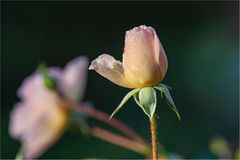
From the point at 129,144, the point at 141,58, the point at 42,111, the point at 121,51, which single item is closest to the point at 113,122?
the point at 129,144

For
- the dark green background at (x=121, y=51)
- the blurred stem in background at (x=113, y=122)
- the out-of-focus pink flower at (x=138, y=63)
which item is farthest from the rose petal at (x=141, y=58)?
the dark green background at (x=121, y=51)

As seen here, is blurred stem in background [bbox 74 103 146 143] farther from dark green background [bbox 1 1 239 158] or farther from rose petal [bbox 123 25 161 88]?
dark green background [bbox 1 1 239 158]

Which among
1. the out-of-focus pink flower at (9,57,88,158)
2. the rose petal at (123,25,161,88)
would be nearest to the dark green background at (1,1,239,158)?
the out-of-focus pink flower at (9,57,88,158)

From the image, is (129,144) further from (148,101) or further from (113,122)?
(148,101)

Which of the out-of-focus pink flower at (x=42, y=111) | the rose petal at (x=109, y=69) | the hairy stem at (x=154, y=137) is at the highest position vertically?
the rose petal at (x=109, y=69)

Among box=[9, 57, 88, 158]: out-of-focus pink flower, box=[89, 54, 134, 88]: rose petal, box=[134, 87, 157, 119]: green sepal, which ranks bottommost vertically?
box=[9, 57, 88, 158]: out-of-focus pink flower

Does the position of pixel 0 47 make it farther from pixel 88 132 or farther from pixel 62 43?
pixel 88 132

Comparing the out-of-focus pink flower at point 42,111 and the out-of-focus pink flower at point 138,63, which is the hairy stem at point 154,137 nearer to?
the out-of-focus pink flower at point 138,63
